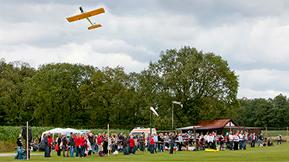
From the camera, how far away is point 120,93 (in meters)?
84.3

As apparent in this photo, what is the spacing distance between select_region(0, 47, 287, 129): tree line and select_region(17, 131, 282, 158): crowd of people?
2300 cm

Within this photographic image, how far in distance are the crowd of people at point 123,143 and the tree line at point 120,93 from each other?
23.0 metres

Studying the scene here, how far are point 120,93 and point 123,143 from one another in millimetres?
46115

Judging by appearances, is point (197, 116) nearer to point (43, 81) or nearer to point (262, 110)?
point (43, 81)

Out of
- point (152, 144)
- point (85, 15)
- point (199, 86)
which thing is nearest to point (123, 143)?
point (152, 144)

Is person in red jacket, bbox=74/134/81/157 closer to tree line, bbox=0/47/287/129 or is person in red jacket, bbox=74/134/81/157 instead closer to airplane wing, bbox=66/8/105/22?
airplane wing, bbox=66/8/105/22

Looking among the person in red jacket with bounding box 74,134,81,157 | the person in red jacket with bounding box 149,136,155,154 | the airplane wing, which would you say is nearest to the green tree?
the person in red jacket with bounding box 149,136,155,154

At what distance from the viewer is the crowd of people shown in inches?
1353

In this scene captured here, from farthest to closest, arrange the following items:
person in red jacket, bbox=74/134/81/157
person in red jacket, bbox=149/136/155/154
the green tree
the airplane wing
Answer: the green tree → person in red jacket, bbox=149/136/155/154 → person in red jacket, bbox=74/134/81/157 → the airplane wing

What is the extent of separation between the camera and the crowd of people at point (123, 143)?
113 ft

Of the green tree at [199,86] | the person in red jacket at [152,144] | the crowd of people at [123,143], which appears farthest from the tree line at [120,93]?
the person in red jacket at [152,144]

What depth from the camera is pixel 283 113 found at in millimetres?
115812

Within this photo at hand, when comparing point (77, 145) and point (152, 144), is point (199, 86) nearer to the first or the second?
point (152, 144)

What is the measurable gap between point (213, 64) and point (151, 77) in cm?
889
